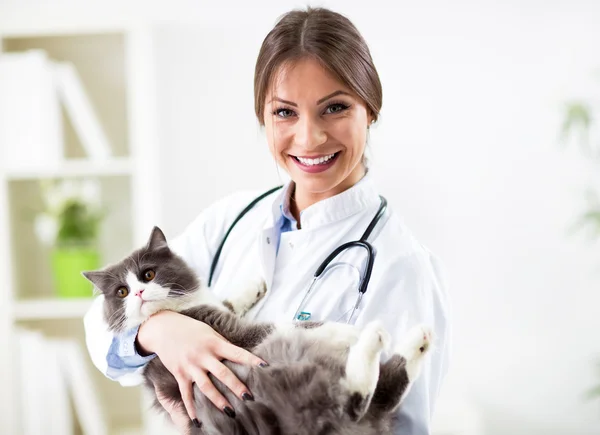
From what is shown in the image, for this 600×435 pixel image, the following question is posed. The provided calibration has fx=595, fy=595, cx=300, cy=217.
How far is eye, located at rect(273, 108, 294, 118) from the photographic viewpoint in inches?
50.1

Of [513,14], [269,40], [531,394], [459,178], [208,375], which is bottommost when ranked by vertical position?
[531,394]

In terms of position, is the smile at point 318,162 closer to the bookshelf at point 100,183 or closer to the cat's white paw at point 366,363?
the cat's white paw at point 366,363

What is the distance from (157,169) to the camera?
257 centimetres

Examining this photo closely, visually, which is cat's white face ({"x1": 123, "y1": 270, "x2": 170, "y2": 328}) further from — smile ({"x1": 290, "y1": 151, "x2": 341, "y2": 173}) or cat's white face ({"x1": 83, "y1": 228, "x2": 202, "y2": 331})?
smile ({"x1": 290, "y1": 151, "x2": 341, "y2": 173})

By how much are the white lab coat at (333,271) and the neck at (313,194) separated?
3cm

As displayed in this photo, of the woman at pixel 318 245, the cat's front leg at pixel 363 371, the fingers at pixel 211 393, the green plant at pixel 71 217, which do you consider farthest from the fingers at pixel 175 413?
the green plant at pixel 71 217

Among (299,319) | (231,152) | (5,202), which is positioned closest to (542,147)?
(231,152)

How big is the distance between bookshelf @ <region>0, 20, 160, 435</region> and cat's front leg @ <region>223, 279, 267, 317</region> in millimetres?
1293

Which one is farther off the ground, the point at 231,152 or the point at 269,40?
Answer: the point at 269,40

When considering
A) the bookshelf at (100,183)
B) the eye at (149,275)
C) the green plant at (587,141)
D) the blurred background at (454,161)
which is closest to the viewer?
the eye at (149,275)

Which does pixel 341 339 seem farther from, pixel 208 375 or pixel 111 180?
pixel 111 180

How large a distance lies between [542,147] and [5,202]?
7.97 ft

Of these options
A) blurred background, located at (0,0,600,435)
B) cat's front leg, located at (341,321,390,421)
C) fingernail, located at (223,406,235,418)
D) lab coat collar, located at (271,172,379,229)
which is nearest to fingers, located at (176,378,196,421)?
fingernail, located at (223,406,235,418)

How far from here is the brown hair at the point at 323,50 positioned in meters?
1.22
